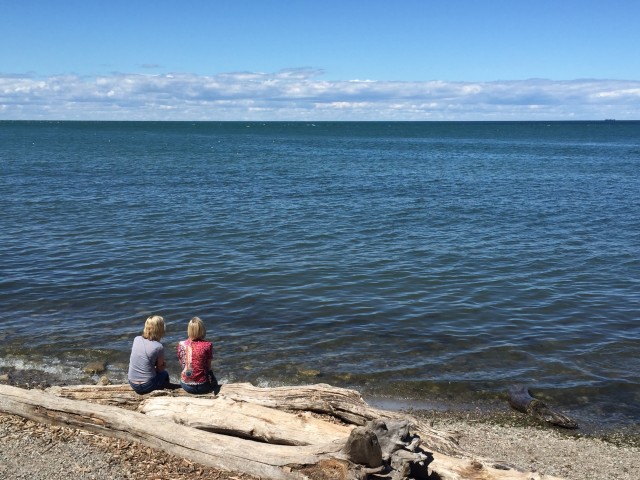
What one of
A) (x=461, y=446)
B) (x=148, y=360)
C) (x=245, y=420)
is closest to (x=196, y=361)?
(x=148, y=360)

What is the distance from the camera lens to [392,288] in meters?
21.0

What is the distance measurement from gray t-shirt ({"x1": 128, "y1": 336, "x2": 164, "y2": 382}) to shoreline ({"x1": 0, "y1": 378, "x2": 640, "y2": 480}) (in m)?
1.18

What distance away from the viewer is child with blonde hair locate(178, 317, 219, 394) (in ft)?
33.9

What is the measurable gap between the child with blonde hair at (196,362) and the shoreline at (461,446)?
1443 millimetres

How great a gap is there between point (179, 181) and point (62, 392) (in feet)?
136

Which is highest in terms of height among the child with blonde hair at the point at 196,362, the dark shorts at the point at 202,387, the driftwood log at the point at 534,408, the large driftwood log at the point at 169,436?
the child with blonde hair at the point at 196,362

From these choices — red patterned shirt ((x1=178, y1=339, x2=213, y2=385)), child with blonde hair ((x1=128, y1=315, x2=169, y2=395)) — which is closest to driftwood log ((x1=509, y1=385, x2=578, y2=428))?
red patterned shirt ((x1=178, y1=339, x2=213, y2=385))

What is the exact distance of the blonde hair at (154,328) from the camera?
10273 millimetres

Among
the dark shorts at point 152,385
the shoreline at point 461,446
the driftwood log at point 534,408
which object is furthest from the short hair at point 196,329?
the driftwood log at point 534,408

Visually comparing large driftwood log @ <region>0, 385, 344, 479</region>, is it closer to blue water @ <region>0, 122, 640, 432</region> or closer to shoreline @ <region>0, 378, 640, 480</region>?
shoreline @ <region>0, 378, 640, 480</region>

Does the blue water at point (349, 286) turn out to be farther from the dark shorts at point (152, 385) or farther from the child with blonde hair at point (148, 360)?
the child with blonde hair at point (148, 360)

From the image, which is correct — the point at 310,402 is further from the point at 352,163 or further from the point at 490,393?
the point at 352,163

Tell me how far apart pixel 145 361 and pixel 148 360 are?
0.05m

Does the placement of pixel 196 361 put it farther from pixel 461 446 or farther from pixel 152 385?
pixel 461 446
